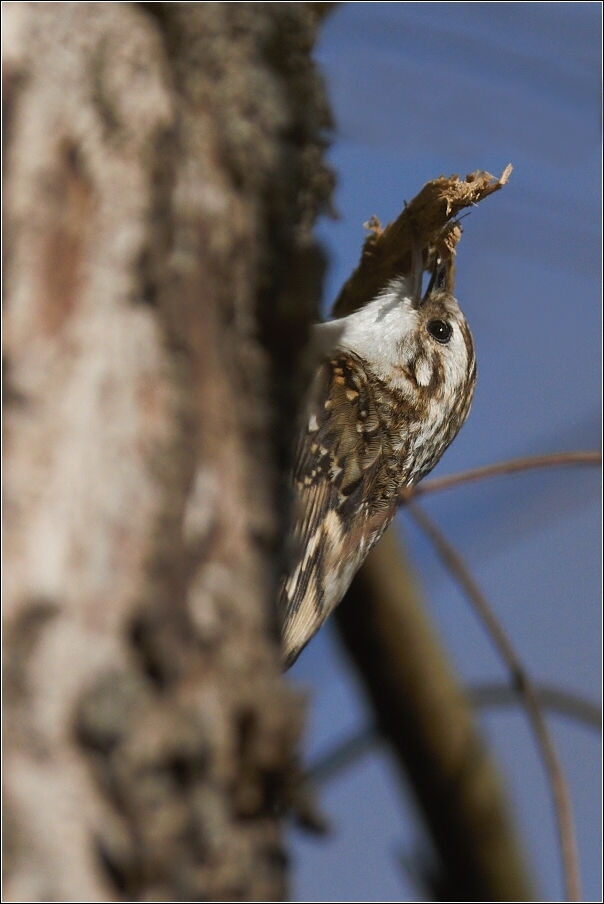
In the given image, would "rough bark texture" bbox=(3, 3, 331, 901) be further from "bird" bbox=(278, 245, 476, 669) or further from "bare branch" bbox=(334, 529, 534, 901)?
"bird" bbox=(278, 245, 476, 669)

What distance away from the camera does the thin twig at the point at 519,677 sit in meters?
1.37

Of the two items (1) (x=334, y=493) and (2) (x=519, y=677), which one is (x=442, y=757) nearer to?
(2) (x=519, y=677)

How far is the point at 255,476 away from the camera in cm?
108

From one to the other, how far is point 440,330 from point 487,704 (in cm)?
120


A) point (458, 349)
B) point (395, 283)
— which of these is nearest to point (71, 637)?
point (395, 283)

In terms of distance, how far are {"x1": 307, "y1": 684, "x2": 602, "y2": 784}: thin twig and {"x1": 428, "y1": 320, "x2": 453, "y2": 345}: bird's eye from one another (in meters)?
1.09

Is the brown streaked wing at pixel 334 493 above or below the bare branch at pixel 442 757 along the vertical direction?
above

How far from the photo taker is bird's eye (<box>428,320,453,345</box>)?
256cm

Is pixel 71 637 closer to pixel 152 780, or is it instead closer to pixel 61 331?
pixel 152 780

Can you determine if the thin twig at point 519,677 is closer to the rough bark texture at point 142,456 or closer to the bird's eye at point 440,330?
the rough bark texture at point 142,456

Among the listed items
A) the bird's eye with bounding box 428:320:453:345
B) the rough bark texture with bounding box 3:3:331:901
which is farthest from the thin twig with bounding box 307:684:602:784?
the bird's eye with bounding box 428:320:453:345

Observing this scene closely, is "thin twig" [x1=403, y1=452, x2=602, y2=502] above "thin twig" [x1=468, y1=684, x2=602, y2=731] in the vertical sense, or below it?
above

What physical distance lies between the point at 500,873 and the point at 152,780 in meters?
0.86

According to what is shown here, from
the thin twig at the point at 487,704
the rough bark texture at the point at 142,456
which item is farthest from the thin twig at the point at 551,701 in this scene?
the rough bark texture at the point at 142,456
